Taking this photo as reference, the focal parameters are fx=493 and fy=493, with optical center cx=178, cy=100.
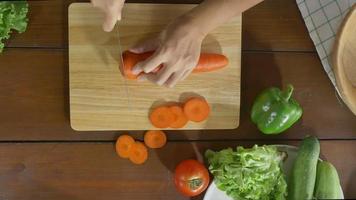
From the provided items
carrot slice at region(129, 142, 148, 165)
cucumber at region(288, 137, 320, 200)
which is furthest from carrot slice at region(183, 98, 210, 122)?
cucumber at region(288, 137, 320, 200)

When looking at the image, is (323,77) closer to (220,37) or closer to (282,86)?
(282,86)

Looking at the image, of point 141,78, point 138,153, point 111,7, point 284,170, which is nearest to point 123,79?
point 141,78

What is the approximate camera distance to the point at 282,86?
3.57ft

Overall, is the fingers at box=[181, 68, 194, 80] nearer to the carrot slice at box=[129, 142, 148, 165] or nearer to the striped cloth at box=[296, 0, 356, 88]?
the carrot slice at box=[129, 142, 148, 165]

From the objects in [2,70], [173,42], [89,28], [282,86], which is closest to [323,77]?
[282,86]

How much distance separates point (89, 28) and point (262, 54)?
1.23 feet

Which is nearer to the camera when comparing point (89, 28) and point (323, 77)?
point (89, 28)

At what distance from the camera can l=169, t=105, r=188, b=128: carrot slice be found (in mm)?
1014

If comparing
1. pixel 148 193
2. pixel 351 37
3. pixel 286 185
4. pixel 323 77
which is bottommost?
pixel 148 193

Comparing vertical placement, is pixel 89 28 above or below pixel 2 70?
above

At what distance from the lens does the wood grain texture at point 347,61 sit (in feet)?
2.97

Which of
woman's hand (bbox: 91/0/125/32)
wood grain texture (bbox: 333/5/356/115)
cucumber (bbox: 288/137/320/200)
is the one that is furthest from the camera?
cucumber (bbox: 288/137/320/200)

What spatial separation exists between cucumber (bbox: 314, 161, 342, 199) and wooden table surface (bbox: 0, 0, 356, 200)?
74mm

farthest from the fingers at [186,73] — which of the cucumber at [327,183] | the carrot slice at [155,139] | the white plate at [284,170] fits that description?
the cucumber at [327,183]
